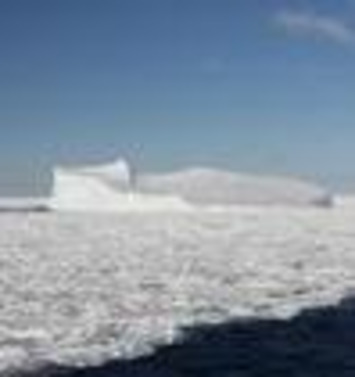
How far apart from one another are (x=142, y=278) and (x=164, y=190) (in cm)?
1024

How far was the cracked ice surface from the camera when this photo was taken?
7082mm

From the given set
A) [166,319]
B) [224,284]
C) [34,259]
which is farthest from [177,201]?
[166,319]

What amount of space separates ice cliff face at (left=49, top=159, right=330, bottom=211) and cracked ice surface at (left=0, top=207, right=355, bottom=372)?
256 centimetres

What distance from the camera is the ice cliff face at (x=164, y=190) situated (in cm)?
1855

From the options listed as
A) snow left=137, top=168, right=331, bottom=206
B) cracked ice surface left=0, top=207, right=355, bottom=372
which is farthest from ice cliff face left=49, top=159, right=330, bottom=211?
cracked ice surface left=0, top=207, right=355, bottom=372

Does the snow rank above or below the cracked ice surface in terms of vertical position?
above

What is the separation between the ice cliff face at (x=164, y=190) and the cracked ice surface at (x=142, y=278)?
2561 millimetres

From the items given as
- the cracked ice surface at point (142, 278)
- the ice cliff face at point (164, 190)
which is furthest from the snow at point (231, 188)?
the cracked ice surface at point (142, 278)

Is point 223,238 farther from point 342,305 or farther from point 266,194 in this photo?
point 266,194

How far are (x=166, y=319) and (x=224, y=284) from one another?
1777mm

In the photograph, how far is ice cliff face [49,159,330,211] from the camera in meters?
18.5

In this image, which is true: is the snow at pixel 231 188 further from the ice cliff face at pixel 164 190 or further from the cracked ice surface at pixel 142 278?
the cracked ice surface at pixel 142 278

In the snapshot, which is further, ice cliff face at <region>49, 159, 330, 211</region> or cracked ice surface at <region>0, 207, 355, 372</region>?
ice cliff face at <region>49, 159, 330, 211</region>

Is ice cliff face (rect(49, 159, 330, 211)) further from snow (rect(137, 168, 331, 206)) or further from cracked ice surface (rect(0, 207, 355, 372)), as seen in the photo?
cracked ice surface (rect(0, 207, 355, 372))
